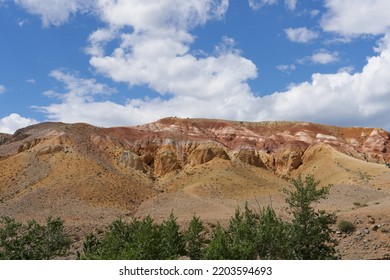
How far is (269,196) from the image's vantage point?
249 ft

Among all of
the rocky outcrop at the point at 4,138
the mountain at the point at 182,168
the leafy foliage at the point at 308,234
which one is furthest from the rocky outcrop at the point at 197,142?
the leafy foliage at the point at 308,234

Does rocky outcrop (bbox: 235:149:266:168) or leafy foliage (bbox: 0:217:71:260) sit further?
rocky outcrop (bbox: 235:149:266:168)

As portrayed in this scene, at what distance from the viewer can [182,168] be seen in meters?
95.6

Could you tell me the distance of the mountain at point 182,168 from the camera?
227ft

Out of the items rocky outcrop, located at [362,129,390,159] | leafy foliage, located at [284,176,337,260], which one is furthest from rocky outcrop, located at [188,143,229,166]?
leafy foliage, located at [284,176,337,260]

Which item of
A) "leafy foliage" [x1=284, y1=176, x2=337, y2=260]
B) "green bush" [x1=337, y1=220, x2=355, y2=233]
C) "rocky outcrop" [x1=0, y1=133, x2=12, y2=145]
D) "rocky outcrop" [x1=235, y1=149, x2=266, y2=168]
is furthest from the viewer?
"rocky outcrop" [x1=0, y1=133, x2=12, y2=145]

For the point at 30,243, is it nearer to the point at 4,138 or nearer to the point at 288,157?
the point at 288,157

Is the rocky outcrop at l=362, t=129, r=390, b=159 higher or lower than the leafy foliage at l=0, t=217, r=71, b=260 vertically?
higher

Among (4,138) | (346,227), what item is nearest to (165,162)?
(4,138)

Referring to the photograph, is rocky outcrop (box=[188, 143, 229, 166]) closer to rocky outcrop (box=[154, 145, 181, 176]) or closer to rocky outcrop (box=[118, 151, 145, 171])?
rocky outcrop (box=[154, 145, 181, 176])

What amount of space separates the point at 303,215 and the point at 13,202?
5350 centimetres

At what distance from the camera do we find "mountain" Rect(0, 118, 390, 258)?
69.2 m

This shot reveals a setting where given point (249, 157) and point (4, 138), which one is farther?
point (4, 138)

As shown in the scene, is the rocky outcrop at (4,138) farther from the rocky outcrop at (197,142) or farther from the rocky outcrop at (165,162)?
the rocky outcrop at (165,162)
